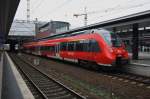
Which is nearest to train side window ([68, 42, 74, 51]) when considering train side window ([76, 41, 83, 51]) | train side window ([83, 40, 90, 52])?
train side window ([76, 41, 83, 51])

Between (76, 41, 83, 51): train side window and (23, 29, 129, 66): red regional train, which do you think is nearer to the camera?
(23, 29, 129, 66): red regional train

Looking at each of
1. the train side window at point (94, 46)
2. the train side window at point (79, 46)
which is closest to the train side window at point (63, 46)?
the train side window at point (79, 46)

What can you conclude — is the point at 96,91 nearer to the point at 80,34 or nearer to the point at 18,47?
the point at 80,34

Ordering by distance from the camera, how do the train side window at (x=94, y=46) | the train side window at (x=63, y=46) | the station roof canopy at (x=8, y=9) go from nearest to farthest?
1. the station roof canopy at (x=8, y=9)
2. the train side window at (x=94, y=46)
3. the train side window at (x=63, y=46)

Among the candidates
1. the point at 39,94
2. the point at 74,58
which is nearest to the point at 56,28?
the point at 74,58

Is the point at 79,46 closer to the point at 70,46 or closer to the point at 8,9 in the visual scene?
the point at 70,46

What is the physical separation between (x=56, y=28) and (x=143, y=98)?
8361 cm

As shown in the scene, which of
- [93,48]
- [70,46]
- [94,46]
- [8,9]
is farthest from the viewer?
[70,46]

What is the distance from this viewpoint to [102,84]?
534 inches

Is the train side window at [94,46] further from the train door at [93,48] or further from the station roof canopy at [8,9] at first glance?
the station roof canopy at [8,9]

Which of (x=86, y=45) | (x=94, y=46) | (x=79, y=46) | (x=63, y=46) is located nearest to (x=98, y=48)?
(x=94, y=46)

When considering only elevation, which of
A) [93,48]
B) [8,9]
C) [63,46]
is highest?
[8,9]

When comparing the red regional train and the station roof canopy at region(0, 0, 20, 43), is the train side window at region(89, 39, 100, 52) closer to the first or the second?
the red regional train

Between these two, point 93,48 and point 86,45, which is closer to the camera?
point 93,48
